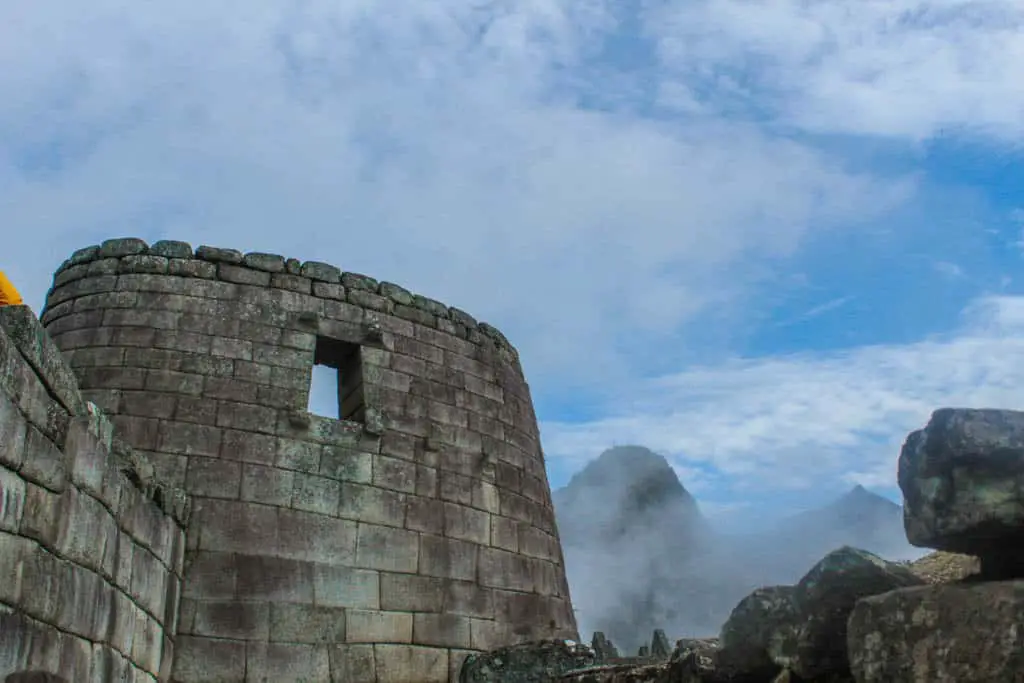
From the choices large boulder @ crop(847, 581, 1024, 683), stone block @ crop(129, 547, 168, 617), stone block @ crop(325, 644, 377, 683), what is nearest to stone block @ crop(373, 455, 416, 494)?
stone block @ crop(325, 644, 377, 683)

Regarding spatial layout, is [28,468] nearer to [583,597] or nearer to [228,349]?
[228,349]

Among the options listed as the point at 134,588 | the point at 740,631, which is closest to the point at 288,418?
the point at 134,588

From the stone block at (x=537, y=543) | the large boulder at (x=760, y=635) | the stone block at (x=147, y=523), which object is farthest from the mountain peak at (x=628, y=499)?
the large boulder at (x=760, y=635)

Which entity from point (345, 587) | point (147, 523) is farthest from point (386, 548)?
point (147, 523)

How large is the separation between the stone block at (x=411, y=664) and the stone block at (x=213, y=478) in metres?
1.82

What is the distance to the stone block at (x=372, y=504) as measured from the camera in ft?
26.9

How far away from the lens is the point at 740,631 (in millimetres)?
2785

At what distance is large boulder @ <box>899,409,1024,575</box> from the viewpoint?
216 centimetres

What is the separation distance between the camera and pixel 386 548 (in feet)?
27.0

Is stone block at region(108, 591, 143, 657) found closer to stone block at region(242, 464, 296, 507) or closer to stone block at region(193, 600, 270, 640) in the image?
stone block at region(193, 600, 270, 640)

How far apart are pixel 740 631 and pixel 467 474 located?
259 inches

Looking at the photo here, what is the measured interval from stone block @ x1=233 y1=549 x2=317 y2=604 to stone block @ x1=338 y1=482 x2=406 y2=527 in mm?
637

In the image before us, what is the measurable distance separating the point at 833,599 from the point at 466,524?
660 centimetres

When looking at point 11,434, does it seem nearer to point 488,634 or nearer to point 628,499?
point 488,634
